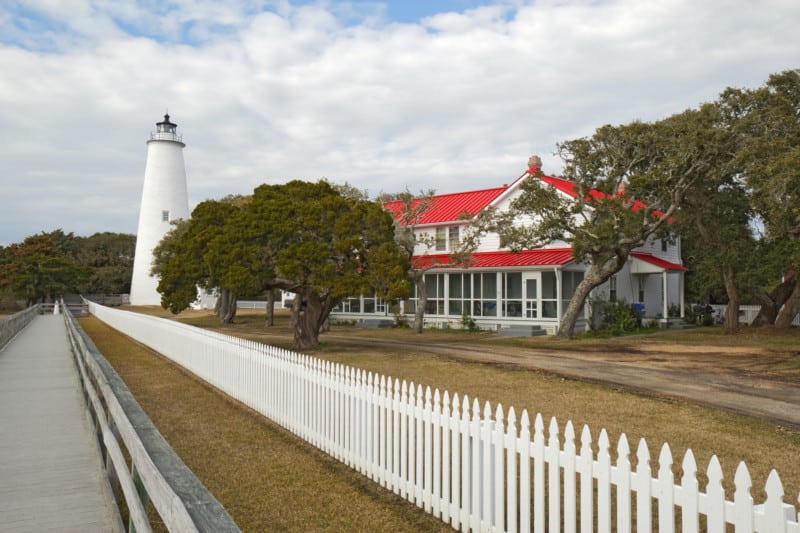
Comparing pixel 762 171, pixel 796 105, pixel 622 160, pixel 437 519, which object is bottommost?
pixel 437 519

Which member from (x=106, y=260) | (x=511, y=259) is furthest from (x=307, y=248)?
(x=106, y=260)

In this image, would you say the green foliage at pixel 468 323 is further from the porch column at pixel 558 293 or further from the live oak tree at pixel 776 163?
the live oak tree at pixel 776 163

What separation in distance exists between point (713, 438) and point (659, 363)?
9.51 meters

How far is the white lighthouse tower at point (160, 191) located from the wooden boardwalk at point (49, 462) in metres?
43.8

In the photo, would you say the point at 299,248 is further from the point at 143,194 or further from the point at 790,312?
the point at 143,194

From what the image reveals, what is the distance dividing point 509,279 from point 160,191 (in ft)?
123

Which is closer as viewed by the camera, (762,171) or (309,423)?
(309,423)

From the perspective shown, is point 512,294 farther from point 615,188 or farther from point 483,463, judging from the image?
point 483,463

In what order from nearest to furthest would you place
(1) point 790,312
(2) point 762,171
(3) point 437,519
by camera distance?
(3) point 437,519, (2) point 762,171, (1) point 790,312

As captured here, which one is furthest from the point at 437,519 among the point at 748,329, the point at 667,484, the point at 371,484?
the point at 748,329

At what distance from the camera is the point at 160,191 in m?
55.8

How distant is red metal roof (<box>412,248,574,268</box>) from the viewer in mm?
28645

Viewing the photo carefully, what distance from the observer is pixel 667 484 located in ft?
11.5

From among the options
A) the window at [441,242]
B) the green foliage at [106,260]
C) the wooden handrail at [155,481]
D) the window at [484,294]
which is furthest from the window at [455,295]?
the green foliage at [106,260]
